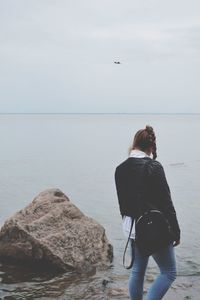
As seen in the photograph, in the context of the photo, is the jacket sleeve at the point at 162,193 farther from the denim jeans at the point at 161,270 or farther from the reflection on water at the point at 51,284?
the reflection on water at the point at 51,284

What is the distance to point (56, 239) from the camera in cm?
999

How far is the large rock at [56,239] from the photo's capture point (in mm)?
9938

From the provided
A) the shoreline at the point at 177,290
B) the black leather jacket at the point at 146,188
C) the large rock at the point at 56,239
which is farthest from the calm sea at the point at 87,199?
the black leather jacket at the point at 146,188

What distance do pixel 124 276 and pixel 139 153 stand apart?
16.1 ft

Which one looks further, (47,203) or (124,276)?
(47,203)

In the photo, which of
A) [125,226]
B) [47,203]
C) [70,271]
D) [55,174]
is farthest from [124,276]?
[55,174]

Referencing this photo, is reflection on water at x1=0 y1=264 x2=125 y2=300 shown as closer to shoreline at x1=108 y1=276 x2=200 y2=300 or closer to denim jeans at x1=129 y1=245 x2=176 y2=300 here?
shoreline at x1=108 y1=276 x2=200 y2=300

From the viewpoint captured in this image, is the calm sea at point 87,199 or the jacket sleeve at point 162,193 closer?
the jacket sleeve at point 162,193

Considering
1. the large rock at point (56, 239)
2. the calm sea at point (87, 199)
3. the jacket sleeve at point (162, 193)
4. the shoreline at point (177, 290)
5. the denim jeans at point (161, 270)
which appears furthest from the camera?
the large rock at point (56, 239)

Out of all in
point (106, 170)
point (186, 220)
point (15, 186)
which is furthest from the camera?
point (106, 170)

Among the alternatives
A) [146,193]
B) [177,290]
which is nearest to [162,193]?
[146,193]

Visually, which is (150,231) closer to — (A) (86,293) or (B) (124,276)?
(A) (86,293)

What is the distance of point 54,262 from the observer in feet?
32.3

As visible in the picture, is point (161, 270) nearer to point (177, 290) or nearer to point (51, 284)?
point (177, 290)
